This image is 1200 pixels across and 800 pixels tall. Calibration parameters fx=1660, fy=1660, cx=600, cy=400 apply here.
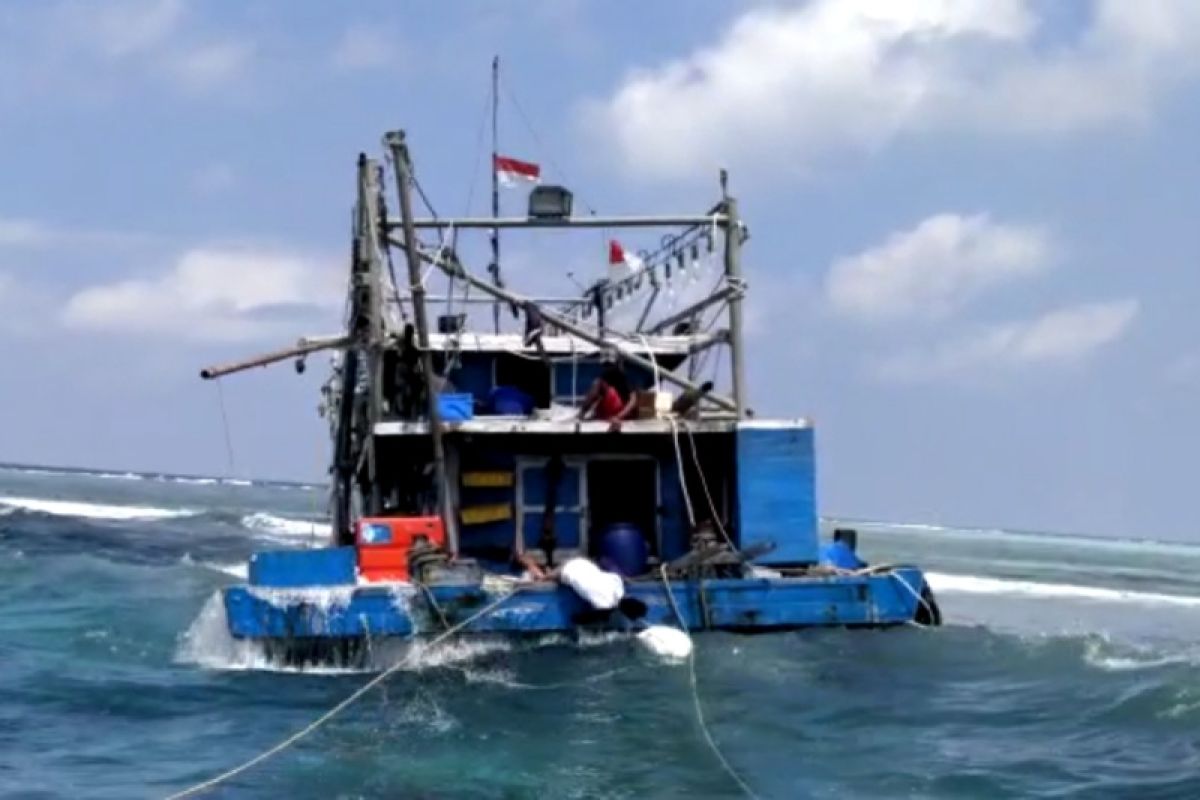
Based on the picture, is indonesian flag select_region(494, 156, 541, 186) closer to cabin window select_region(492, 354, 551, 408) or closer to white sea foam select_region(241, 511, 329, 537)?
cabin window select_region(492, 354, 551, 408)

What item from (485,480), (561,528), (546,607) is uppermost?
(485,480)

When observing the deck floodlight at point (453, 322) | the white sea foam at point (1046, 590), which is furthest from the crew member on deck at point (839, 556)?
the white sea foam at point (1046, 590)

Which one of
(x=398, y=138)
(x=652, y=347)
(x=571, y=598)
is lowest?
(x=571, y=598)

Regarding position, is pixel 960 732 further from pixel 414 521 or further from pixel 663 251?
pixel 663 251

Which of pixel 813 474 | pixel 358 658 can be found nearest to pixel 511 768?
pixel 358 658

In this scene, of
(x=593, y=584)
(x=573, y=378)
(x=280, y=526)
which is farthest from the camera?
(x=280, y=526)

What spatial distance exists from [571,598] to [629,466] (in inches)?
137

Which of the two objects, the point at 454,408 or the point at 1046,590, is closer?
the point at 454,408

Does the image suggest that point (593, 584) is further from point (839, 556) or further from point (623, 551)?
point (839, 556)

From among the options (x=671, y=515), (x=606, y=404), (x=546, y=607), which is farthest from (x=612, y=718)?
(x=671, y=515)

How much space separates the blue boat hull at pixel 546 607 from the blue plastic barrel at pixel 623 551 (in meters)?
1.46

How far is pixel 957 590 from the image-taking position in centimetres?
4584

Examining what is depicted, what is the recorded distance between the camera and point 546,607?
666 inches

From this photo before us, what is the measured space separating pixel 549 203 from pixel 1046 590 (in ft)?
112
